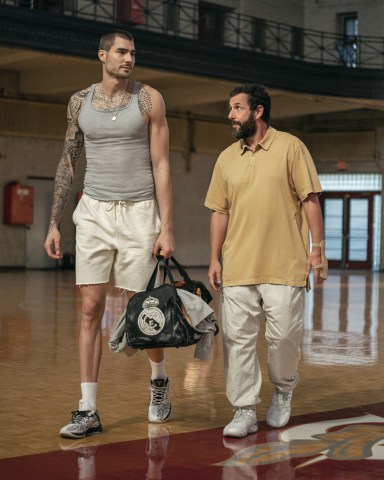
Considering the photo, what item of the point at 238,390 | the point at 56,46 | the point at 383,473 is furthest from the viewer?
the point at 56,46

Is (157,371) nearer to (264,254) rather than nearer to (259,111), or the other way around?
(264,254)

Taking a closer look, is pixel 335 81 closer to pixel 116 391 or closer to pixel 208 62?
pixel 208 62

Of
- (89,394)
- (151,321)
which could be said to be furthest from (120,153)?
(89,394)

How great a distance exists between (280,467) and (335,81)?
22962mm

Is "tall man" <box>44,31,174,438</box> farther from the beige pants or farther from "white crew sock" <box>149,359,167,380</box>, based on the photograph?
the beige pants

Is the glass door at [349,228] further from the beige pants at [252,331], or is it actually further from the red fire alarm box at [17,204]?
the beige pants at [252,331]

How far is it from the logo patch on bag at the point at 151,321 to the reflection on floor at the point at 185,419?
0.56 m

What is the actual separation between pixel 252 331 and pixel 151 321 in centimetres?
61

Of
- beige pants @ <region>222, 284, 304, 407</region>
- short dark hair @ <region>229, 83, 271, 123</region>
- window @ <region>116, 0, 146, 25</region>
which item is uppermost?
window @ <region>116, 0, 146, 25</region>

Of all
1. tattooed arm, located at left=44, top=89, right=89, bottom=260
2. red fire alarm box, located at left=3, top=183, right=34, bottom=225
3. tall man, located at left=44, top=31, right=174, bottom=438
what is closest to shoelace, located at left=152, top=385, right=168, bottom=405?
tall man, located at left=44, top=31, right=174, bottom=438

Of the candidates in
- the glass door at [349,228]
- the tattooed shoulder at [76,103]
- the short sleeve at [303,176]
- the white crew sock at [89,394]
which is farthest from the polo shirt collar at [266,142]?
the glass door at [349,228]

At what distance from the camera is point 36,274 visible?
25.0m

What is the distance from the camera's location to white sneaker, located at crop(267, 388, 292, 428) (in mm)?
5973

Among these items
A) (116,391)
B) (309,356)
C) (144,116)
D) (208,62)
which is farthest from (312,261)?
(208,62)
